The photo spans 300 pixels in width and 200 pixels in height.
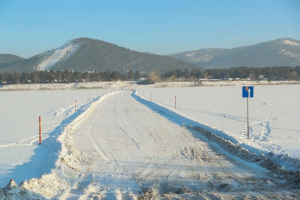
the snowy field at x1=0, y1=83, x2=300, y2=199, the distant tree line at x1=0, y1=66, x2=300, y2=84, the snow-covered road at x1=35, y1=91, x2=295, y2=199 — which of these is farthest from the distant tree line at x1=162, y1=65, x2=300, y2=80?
the snow-covered road at x1=35, y1=91, x2=295, y2=199

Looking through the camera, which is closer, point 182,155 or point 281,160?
point 281,160

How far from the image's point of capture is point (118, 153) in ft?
33.9

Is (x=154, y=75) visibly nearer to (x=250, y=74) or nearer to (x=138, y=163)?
(x=250, y=74)

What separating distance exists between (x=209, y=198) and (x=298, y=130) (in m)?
10.5

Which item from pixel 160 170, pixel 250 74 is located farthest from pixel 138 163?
pixel 250 74

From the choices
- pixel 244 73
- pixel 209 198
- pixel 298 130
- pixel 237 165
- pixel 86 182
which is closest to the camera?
pixel 209 198

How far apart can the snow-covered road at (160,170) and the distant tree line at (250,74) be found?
10408cm

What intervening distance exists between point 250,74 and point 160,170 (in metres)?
113

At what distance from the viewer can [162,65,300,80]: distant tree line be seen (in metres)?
110

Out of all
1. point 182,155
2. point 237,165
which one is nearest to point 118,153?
point 182,155

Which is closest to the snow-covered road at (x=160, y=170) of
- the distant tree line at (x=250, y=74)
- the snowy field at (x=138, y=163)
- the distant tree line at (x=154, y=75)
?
the snowy field at (x=138, y=163)

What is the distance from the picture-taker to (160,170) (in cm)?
820

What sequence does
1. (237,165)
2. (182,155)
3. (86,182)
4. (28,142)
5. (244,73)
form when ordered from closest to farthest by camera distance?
1. (86,182)
2. (237,165)
3. (182,155)
4. (28,142)
5. (244,73)

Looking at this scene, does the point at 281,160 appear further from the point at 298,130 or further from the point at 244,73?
the point at 244,73
